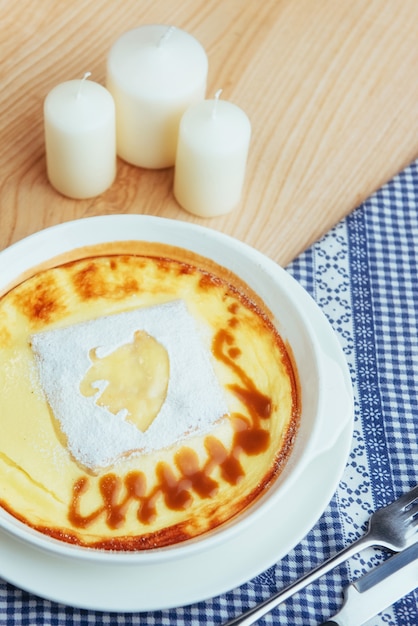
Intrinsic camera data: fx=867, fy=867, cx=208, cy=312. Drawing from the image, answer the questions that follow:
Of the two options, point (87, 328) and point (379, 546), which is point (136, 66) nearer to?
point (87, 328)

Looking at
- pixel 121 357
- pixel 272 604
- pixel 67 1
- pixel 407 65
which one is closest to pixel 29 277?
pixel 121 357

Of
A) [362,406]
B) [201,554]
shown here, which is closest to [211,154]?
[362,406]

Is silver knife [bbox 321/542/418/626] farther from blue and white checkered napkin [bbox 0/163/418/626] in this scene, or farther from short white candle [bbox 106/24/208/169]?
short white candle [bbox 106/24/208/169]

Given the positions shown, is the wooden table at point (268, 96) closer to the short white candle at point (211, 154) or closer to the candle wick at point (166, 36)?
the short white candle at point (211, 154)

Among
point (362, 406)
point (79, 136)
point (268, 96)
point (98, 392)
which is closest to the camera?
point (98, 392)

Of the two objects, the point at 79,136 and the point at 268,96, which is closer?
the point at 79,136

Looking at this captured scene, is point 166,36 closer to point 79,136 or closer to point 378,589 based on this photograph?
point 79,136

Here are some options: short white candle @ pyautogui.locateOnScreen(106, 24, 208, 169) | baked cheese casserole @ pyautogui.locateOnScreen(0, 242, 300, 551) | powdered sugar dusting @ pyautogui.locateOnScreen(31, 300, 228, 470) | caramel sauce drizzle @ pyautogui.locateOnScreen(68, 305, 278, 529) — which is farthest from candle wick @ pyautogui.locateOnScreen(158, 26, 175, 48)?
caramel sauce drizzle @ pyautogui.locateOnScreen(68, 305, 278, 529)
